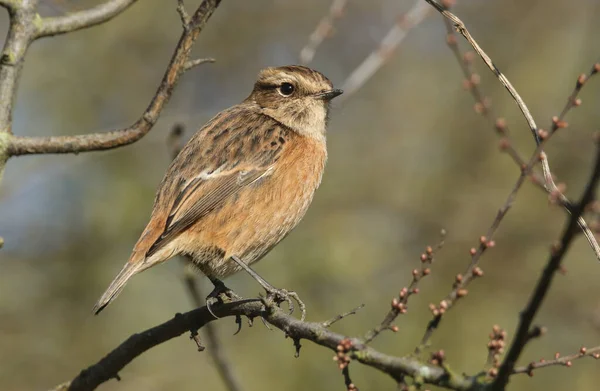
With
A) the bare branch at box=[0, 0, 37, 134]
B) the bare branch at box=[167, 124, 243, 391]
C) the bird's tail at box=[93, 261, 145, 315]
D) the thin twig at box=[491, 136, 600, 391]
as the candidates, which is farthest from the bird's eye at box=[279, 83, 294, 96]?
the thin twig at box=[491, 136, 600, 391]

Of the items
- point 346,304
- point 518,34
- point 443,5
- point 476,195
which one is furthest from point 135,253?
point 518,34

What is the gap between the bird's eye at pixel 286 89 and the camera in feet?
24.5

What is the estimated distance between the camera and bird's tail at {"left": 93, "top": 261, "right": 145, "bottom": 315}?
5.64 metres

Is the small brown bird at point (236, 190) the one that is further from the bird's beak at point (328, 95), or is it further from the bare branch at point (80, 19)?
the bare branch at point (80, 19)

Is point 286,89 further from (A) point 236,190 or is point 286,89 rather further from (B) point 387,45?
(A) point 236,190

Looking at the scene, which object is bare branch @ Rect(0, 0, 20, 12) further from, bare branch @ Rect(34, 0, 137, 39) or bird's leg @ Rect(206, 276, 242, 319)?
bird's leg @ Rect(206, 276, 242, 319)

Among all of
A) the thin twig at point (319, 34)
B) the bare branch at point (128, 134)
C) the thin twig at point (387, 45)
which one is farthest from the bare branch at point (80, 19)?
the thin twig at point (387, 45)

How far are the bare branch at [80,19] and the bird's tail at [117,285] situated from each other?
1860 mm

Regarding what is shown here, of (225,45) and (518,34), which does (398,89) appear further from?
(225,45)

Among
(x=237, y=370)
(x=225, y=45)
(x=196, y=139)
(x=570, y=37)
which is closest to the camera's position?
(x=196, y=139)

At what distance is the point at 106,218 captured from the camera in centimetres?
1001

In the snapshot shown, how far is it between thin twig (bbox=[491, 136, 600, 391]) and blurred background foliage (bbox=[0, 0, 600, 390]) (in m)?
6.02

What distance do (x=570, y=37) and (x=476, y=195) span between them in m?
2.73

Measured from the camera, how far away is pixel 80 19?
4785 mm
